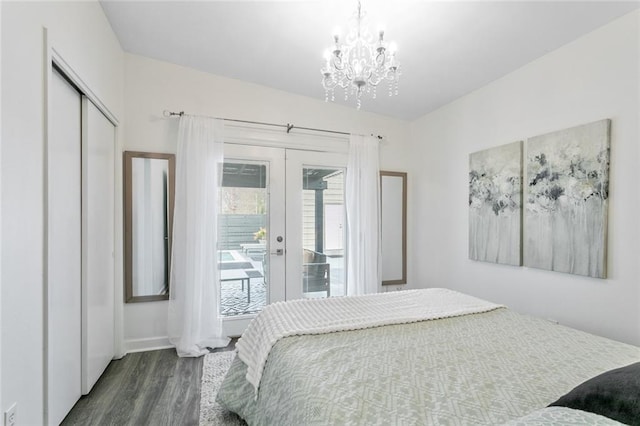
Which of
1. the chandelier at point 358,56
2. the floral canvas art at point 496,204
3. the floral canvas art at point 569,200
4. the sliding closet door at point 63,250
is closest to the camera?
the sliding closet door at point 63,250

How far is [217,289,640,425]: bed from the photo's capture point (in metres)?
0.97

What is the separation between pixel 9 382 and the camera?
1276mm

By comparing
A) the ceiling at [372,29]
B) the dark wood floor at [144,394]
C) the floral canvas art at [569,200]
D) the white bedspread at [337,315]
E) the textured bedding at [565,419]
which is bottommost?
the dark wood floor at [144,394]

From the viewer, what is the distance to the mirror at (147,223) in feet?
9.97

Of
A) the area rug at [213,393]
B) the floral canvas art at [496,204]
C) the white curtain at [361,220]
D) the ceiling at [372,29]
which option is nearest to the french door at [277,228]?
the white curtain at [361,220]

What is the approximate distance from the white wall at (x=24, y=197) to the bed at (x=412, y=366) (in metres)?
0.96

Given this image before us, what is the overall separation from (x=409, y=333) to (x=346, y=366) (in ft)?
1.68

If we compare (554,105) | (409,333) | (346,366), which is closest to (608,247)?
(554,105)

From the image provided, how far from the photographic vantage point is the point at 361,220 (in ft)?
12.4

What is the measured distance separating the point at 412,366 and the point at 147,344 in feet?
9.24

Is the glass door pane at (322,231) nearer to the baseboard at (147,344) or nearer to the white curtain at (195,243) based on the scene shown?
the white curtain at (195,243)

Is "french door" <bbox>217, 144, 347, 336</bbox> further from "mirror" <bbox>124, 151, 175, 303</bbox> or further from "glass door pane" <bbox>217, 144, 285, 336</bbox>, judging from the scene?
"mirror" <bbox>124, 151, 175, 303</bbox>

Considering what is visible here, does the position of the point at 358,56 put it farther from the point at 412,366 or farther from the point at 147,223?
the point at 147,223

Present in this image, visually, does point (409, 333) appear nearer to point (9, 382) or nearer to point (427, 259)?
point (9, 382)
